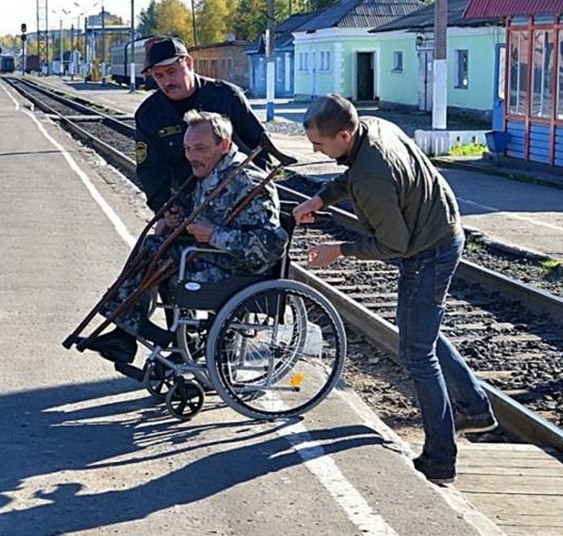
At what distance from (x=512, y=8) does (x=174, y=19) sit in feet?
334

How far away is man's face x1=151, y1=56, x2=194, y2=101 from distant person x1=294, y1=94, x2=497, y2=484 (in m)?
1.38

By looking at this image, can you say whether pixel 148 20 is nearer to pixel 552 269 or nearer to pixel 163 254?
pixel 552 269

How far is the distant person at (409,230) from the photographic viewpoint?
5.20 m

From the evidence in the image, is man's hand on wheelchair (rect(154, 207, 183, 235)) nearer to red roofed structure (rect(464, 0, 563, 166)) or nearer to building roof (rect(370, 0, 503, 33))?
red roofed structure (rect(464, 0, 563, 166))

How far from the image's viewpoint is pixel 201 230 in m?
6.12

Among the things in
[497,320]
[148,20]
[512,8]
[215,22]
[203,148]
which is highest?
[148,20]

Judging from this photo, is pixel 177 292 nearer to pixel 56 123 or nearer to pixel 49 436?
pixel 49 436

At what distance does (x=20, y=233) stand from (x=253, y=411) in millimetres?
8504

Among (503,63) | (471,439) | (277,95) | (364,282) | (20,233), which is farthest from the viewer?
(277,95)

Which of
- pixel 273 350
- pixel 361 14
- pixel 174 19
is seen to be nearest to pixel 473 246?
pixel 273 350

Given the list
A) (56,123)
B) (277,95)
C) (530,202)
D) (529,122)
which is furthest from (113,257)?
(277,95)

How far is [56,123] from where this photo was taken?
41.8m

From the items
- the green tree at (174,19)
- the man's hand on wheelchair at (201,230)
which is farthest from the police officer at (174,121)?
the green tree at (174,19)

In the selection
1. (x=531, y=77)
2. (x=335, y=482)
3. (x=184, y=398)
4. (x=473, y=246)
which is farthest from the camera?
(x=531, y=77)
